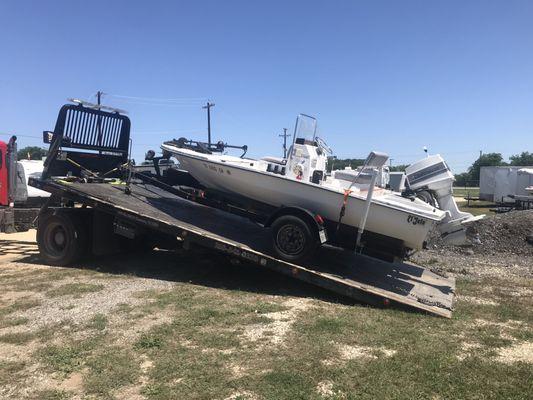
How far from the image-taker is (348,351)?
4.72 m

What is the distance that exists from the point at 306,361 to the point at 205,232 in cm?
345

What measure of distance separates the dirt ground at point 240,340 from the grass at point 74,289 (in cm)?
3

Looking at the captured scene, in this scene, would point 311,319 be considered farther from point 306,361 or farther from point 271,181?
point 271,181

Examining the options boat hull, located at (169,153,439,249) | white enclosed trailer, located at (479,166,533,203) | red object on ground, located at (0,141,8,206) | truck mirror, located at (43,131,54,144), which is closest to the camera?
boat hull, located at (169,153,439,249)

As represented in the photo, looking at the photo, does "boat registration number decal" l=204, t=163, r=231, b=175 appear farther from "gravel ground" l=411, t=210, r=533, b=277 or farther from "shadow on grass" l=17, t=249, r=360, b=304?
"gravel ground" l=411, t=210, r=533, b=277

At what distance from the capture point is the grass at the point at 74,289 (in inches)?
261

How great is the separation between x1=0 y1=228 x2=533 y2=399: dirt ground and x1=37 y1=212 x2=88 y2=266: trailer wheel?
20.5 inches

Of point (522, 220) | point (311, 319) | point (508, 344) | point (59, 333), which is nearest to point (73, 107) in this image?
point (59, 333)

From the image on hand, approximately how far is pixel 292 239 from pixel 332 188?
93 cm

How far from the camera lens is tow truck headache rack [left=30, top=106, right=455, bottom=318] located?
662 cm

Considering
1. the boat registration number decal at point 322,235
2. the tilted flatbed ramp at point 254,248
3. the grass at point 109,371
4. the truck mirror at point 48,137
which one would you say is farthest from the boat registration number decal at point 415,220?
the truck mirror at point 48,137

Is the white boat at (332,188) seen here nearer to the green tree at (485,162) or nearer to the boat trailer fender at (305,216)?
the boat trailer fender at (305,216)

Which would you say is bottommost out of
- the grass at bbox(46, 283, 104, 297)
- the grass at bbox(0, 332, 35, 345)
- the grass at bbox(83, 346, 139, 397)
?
the grass at bbox(0, 332, 35, 345)

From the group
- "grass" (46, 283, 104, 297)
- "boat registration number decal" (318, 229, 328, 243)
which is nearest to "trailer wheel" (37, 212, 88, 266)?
"grass" (46, 283, 104, 297)
